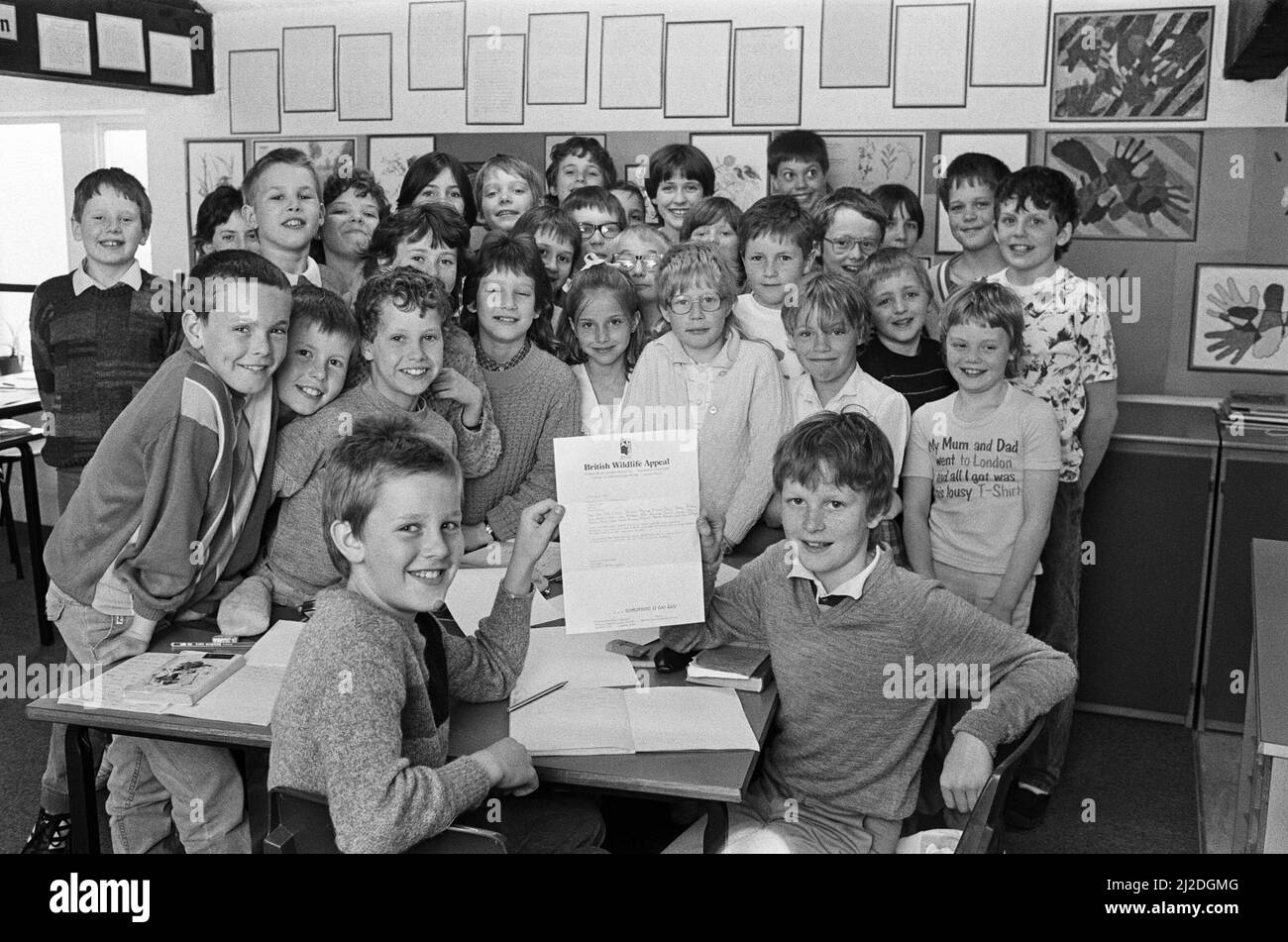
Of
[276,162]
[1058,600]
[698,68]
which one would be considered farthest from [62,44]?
[1058,600]

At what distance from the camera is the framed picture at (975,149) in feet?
15.3

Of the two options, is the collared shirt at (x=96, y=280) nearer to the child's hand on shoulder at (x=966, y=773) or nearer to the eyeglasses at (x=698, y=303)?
the eyeglasses at (x=698, y=303)

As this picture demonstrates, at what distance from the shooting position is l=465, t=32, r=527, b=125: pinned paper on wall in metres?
5.33

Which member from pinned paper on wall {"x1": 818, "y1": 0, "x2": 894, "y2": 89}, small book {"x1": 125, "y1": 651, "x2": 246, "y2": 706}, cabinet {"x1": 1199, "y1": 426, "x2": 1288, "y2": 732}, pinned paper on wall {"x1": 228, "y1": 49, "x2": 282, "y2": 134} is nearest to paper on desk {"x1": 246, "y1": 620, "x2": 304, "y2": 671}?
small book {"x1": 125, "y1": 651, "x2": 246, "y2": 706}

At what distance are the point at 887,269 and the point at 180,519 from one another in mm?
1979

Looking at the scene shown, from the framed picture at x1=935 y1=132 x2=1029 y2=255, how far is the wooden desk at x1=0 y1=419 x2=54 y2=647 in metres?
3.81

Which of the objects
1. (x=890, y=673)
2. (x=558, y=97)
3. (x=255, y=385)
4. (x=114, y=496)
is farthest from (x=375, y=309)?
(x=558, y=97)

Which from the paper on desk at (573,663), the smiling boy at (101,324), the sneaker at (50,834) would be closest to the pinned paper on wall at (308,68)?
the smiling boy at (101,324)

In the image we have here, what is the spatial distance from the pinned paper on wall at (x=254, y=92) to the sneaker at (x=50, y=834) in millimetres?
3681

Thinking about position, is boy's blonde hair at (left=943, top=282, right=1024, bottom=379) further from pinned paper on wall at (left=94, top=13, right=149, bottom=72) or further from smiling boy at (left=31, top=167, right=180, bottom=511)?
pinned paper on wall at (left=94, top=13, right=149, bottom=72)

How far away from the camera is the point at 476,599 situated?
282 centimetres

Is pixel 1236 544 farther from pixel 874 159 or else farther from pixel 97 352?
pixel 97 352
